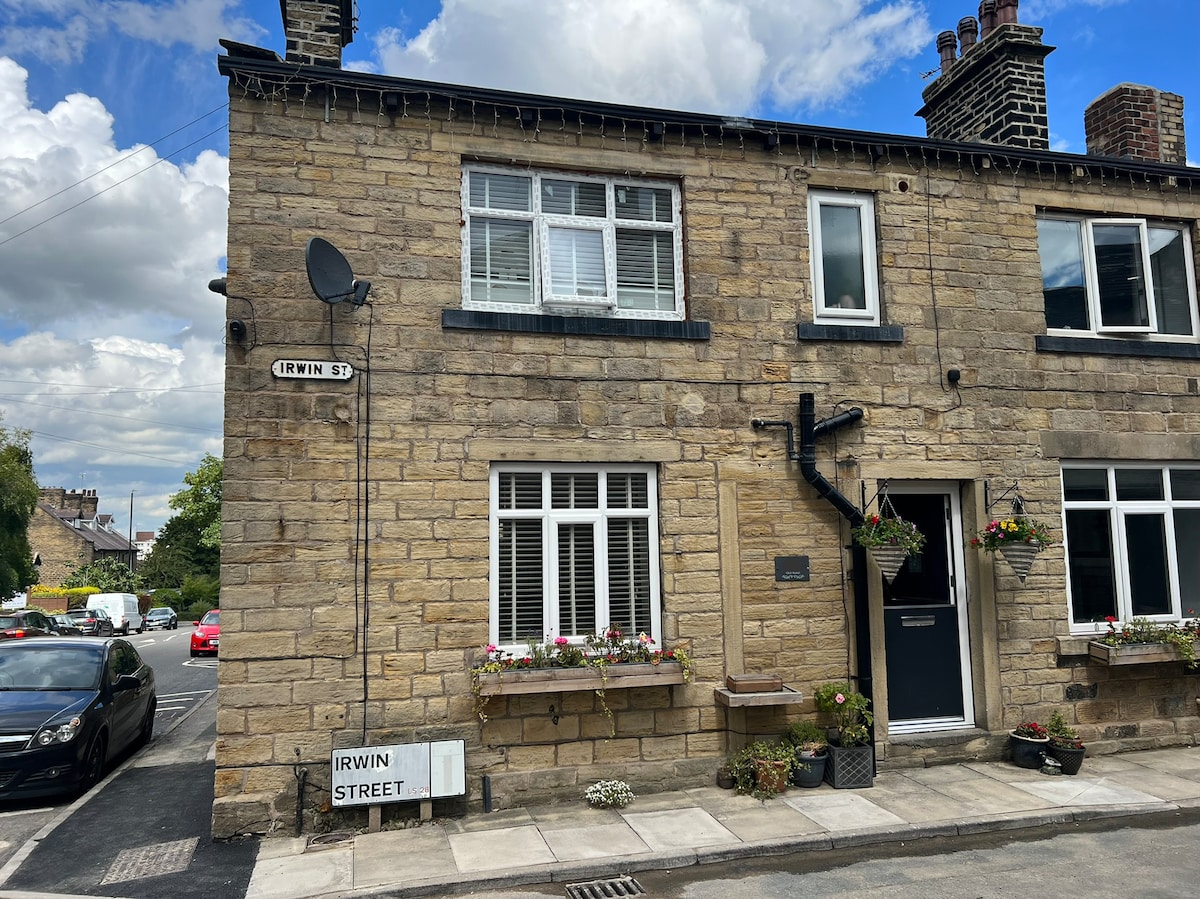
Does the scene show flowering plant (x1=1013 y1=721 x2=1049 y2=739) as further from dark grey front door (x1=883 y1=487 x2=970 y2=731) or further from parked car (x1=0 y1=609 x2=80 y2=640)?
parked car (x1=0 y1=609 x2=80 y2=640)

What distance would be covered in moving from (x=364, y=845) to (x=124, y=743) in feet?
15.7

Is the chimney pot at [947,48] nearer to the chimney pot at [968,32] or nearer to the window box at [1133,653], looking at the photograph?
the chimney pot at [968,32]

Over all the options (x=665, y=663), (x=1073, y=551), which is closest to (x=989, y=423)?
(x=1073, y=551)

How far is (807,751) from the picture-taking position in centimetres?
791

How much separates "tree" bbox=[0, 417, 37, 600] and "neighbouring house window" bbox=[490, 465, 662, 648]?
113 ft

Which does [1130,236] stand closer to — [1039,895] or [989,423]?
[989,423]

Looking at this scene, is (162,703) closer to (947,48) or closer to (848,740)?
(848,740)

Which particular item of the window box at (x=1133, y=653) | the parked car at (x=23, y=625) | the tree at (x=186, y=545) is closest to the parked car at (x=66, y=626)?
the parked car at (x=23, y=625)

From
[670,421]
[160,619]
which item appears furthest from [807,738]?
[160,619]

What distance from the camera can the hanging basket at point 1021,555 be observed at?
8.32 metres

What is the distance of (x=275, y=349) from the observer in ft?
24.1

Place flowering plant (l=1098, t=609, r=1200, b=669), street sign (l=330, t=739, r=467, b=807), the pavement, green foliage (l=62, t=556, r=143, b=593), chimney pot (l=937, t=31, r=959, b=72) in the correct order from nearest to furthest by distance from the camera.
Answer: the pavement, street sign (l=330, t=739, r=467, b=807), flowering plant (l=1098, t=609, r=1200, b=669), chimney pot (l=937, t=31, r=959, b=72), green foliage (l=62, t=556, r=143, b=593)

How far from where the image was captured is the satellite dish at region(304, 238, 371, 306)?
23.6 feet

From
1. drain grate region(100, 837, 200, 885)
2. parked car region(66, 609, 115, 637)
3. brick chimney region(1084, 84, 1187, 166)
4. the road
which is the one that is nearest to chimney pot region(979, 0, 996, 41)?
brick chimney region(1084, 84, 1187, 166)
